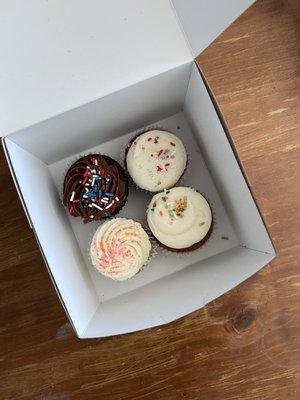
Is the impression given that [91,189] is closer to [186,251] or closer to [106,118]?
[106,118]

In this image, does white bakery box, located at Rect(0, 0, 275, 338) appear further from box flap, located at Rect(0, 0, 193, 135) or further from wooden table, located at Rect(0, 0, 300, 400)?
wooden table, located at Rect(0, 0, 300, 400)

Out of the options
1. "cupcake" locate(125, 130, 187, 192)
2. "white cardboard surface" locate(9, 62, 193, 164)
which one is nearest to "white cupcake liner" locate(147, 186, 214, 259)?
"cupcake" locate(125, 130, 187, 192)

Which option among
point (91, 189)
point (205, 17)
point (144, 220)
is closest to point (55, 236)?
point (91, 189)

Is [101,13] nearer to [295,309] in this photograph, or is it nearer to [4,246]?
[4,246]

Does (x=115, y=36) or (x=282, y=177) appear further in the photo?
(x=282, y=177)

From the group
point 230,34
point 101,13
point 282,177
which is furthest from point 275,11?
point 101,13
